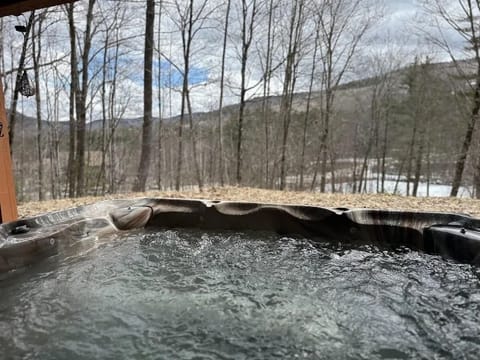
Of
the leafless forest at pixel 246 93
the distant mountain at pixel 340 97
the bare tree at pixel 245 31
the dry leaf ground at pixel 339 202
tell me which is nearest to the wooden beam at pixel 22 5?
the dry leaf ground at pixel 339 202

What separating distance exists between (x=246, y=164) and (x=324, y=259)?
31.7 feet

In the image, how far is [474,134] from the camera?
23.3 ft

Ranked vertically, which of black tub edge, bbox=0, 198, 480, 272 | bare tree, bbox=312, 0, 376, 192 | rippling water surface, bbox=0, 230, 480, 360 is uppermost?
bare tree, bbox=312, 0, 376, 192

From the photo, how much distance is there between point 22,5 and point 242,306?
2530 millimetres

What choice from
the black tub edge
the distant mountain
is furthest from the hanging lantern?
the distant mountain

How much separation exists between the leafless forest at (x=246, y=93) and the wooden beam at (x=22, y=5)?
3238 mm

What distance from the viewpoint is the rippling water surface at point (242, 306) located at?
5.00 feet

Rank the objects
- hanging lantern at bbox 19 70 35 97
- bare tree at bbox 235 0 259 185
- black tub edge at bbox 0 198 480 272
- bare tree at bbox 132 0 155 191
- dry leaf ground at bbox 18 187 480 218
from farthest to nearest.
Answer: bare tree at bbox 235 0 259 185
bare tree at bbox 132 0 155 191
dry leaf ground at bbox 18 187 480 218
hanging lantern at bbox 19 70 35 97
black tub edge at bbox 0 198 480 272

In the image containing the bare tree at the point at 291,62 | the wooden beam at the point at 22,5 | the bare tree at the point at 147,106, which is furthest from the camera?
the bare tree at the point at 291,62

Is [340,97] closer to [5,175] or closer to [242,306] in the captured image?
[5,175]

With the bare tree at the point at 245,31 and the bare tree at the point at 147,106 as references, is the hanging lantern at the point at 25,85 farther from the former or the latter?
the bare tree at the point at 245,31

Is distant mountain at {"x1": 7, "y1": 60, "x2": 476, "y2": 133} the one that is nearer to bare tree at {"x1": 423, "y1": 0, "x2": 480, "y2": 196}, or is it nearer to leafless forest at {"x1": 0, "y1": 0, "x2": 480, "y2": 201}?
leafless forest at {"x1": 0, "y1": 0, "x2": 480, "y2": 201}

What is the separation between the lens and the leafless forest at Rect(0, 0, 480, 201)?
274 inches

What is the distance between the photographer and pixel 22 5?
2301mm
